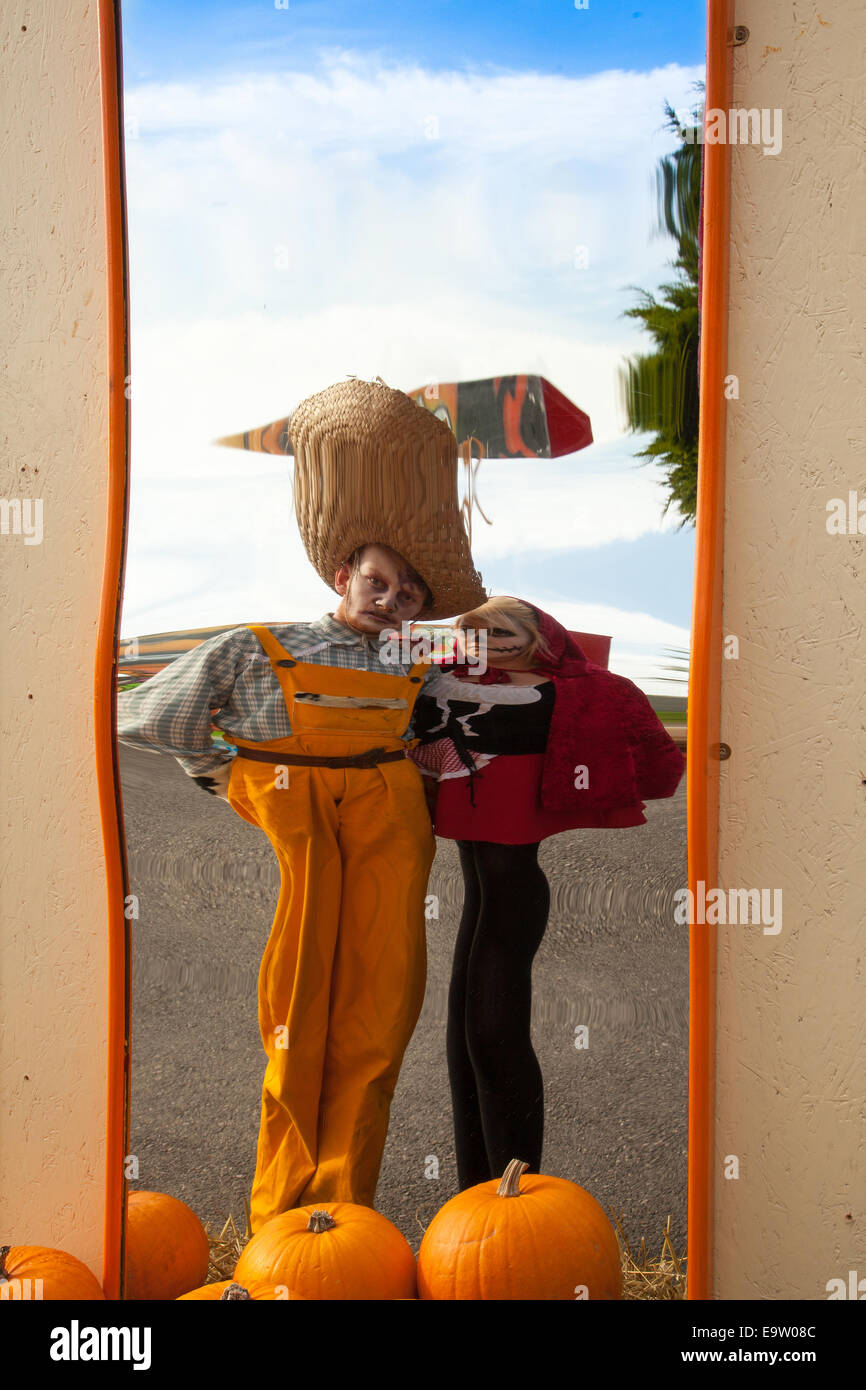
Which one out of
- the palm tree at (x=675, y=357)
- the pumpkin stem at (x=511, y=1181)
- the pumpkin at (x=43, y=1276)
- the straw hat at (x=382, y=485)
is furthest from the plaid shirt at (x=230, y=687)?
the pumpkin at (x=43, y=1276)

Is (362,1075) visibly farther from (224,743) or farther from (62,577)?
(62,577)

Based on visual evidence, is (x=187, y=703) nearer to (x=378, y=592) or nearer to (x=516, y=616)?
(x=378, y=592)

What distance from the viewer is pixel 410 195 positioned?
4.82 ft

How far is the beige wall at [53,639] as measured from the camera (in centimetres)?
164

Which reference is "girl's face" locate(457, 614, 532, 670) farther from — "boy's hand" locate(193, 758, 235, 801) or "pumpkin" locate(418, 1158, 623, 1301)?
"pumpkin" locate(418, 1158, 623, 1301)

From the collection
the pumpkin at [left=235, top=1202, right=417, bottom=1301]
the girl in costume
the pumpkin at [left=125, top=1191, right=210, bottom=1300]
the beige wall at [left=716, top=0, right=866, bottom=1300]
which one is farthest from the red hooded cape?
the pumpkin at [left=125, top=1191, right=210, bottom=1300]

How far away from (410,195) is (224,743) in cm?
83

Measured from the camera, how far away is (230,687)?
1.52 meters

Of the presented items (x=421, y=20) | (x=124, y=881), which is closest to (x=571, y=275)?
(x=421, y=20)

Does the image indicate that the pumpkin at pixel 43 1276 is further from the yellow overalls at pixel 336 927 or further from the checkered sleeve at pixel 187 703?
the checkered sleeve at pixel 187 703

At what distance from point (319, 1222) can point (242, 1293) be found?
Result: 13cm

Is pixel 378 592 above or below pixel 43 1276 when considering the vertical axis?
above

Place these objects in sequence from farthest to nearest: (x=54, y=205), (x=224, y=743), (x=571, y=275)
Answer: (x=54, y=205) → (x=224, y=743) → (x=571, y=275)

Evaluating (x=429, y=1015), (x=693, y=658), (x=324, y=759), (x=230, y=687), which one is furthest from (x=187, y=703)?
(x=693, y=658)
